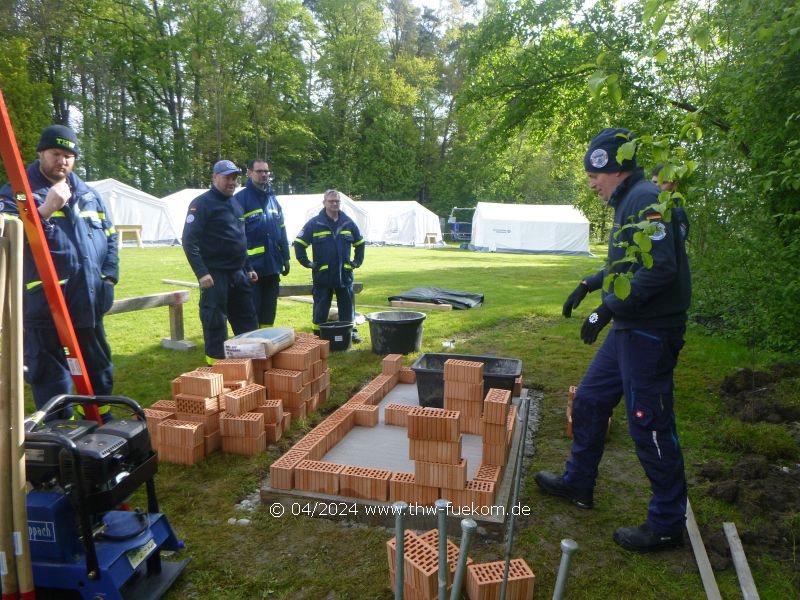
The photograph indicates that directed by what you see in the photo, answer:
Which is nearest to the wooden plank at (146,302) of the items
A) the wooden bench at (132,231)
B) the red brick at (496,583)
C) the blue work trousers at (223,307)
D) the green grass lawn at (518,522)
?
the green grass lawn at (518,522)

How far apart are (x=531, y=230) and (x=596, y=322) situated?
2683 cm

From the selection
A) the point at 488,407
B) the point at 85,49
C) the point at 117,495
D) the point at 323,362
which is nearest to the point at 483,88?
the point at 323,362

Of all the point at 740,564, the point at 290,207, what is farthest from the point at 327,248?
the point at 290,207

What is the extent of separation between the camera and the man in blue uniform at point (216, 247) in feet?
17.1

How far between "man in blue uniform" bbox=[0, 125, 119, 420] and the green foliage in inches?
187

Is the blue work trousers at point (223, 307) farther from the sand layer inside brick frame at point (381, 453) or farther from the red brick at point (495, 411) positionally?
the red brick at point (495, 411)

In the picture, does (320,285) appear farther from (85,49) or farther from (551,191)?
(551,191)

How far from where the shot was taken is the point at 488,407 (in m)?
3.56

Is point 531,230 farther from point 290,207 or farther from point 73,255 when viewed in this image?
point 73,255

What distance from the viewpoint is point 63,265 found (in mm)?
3580

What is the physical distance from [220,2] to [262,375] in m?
41.9

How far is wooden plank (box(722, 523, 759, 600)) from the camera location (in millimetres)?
2570

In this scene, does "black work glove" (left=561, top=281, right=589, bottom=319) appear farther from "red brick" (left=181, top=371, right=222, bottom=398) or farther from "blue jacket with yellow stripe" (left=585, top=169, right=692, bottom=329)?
"red brick" (left=181, top=371, right=222, bottom=398)

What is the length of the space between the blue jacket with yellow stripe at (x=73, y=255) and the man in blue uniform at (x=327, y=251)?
A: 3.33m
